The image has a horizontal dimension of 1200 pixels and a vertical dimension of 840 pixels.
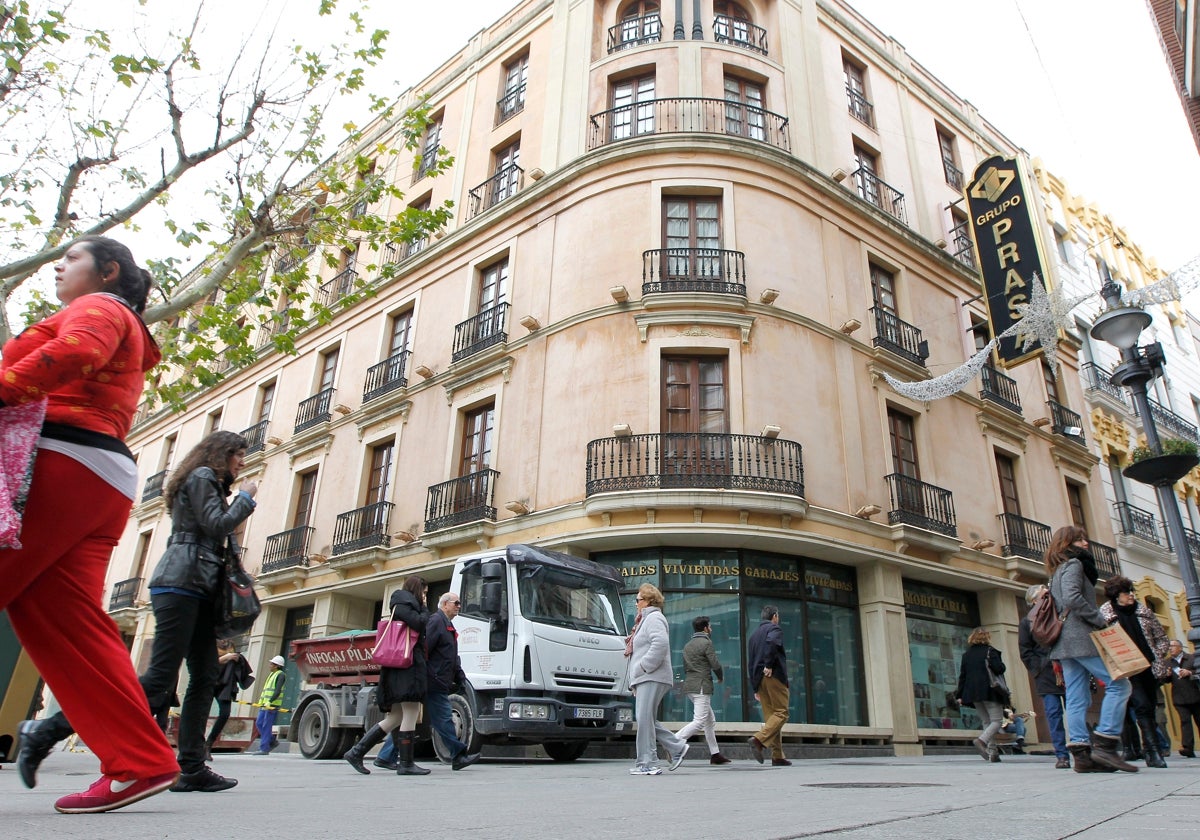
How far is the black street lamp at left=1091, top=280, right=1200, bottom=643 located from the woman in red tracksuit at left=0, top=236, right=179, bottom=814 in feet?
33.7

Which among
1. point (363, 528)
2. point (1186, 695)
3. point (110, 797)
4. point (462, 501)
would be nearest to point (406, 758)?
point (110, 797)

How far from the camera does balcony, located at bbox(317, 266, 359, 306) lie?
2223 cm

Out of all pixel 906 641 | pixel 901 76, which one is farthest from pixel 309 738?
pixel 901 76

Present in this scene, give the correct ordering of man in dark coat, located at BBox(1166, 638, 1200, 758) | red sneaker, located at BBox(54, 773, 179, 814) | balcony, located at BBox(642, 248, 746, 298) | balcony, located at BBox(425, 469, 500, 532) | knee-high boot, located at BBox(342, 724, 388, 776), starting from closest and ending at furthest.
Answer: red sneaker, located at BBox(54, 773, 179, 814) < knee-high boot, located at BBox(342, 724, 388, 776) < man in dark coat, located at BBox(1166, 638, 1200, 758) < balcony, located at BBox(642, 248, 746, 298) < balcony, located at BBox(425, 469, 500, 532)

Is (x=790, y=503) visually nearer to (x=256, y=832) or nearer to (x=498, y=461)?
(x=498, y=461)

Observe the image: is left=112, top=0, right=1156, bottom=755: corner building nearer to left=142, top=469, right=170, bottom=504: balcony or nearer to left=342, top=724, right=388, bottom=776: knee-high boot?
left=342, top=724, right=388, bottom=776: knee-high boot

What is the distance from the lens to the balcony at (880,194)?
18.6m

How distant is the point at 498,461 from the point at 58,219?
26.3ft

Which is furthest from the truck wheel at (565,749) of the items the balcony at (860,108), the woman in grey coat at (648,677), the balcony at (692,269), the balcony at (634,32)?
the balcony at (860,108)

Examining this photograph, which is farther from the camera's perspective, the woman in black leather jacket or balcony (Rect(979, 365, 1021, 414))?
balcony (Rect(979, 365, 1021, 414))

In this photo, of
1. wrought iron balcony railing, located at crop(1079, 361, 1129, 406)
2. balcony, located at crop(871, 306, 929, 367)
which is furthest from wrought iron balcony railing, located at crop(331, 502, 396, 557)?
wrought iron balcony railing, located at crop(1079, 361, 1129, 406)

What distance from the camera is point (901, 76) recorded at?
846 inches

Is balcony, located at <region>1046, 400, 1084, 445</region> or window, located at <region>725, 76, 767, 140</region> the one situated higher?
window, located at <region>725, 76, 767, 140</region>

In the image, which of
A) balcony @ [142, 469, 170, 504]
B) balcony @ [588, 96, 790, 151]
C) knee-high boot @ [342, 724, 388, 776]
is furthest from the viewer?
balcony @ [142, 469, 170, 504]
